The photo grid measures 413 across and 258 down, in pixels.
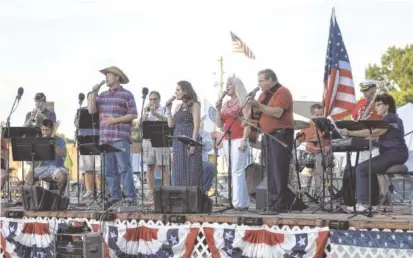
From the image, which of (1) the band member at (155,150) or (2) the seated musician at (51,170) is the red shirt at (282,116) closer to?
(1) the band member at (155,150)

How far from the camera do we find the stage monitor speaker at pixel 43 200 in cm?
999

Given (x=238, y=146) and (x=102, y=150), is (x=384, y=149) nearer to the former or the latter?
(x=238, y=146)

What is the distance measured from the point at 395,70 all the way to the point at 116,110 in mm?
33018

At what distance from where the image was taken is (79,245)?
8.62 m

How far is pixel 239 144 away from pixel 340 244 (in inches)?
90.2

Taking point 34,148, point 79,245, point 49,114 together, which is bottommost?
point 79,245

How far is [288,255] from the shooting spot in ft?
25.7

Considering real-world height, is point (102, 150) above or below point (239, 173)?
above

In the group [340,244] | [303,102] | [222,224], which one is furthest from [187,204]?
[303,102]

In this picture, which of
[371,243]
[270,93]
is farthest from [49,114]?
[371,243]

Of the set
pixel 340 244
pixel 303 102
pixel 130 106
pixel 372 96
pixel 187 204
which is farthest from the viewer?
pixel 303 102

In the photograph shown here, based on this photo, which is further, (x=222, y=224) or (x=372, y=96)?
(x=372, y=96)

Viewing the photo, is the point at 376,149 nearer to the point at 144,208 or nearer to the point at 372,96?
the point at 372,96

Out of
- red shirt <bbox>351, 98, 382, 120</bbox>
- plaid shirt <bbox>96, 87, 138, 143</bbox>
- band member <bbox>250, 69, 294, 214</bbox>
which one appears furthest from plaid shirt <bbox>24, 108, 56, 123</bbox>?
red shirt <bbox>351, 98, 382, 120</bbox>
